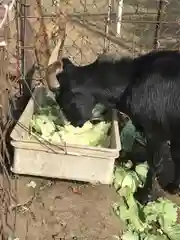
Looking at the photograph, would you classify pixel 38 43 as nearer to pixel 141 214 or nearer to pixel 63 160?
pixel 63 160

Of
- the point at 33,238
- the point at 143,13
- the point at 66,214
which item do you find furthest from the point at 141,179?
the point at 143,13

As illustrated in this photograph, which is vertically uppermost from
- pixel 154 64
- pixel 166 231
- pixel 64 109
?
pixel 154 64

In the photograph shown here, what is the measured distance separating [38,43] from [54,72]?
78 centimetres

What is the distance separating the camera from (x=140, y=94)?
310 centimetres

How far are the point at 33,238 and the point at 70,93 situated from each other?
1011 mm

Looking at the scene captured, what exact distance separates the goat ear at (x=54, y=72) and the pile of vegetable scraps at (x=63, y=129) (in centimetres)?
21

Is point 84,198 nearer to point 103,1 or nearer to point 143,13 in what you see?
point 143,13

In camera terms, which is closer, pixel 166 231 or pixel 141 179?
pixel 166 231

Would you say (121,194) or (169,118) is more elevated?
(169,118)

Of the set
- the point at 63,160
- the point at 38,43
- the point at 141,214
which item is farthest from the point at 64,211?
the point at 38,43

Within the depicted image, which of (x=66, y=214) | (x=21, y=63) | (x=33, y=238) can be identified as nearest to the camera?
(x=33, y=238)

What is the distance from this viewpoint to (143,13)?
19.2 feet

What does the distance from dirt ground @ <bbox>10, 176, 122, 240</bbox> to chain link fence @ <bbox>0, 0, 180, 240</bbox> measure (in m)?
0.02

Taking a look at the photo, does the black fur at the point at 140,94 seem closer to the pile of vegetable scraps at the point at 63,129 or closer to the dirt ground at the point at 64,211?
the pile of vegetable scraps at the point at 63,129
